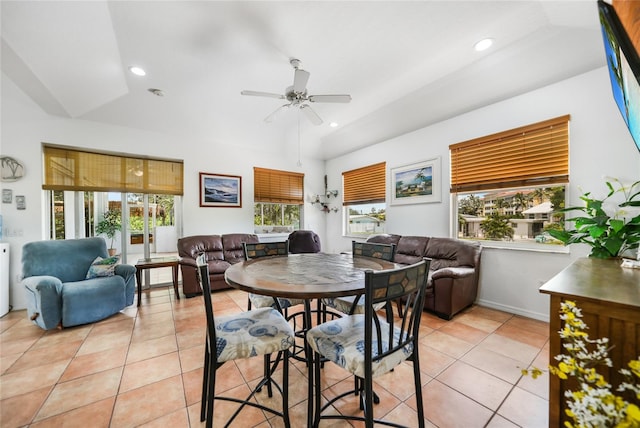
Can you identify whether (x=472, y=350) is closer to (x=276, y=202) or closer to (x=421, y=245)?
(x=421, y=245)

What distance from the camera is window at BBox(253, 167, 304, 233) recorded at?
5500 millimetres

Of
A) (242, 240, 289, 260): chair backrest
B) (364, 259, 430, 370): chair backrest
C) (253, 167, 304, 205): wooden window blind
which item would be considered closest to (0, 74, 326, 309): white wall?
(253, 167, 304, 205): wooden window blind

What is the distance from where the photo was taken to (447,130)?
12.5ft

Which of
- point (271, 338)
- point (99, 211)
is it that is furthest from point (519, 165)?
point (99, 211)

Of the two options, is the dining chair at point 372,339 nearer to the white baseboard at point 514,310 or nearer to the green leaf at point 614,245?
the green leaf at point 614,245

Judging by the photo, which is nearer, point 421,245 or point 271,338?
point 271,338

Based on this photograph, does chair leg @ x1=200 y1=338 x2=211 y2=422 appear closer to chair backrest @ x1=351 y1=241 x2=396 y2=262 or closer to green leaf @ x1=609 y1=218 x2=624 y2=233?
chair backrest @ x1=351 y1=241 x2=396 y2=262

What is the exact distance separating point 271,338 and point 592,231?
9.11 feet

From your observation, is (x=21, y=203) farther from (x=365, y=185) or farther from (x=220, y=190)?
(x=365, y=185)

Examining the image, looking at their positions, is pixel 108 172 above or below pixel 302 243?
above

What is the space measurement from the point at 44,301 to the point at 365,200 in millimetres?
4954

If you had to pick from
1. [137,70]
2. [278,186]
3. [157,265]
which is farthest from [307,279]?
[278,186]

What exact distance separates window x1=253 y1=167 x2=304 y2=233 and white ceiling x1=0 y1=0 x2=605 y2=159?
72.7 inches

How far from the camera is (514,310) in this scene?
3066mm
